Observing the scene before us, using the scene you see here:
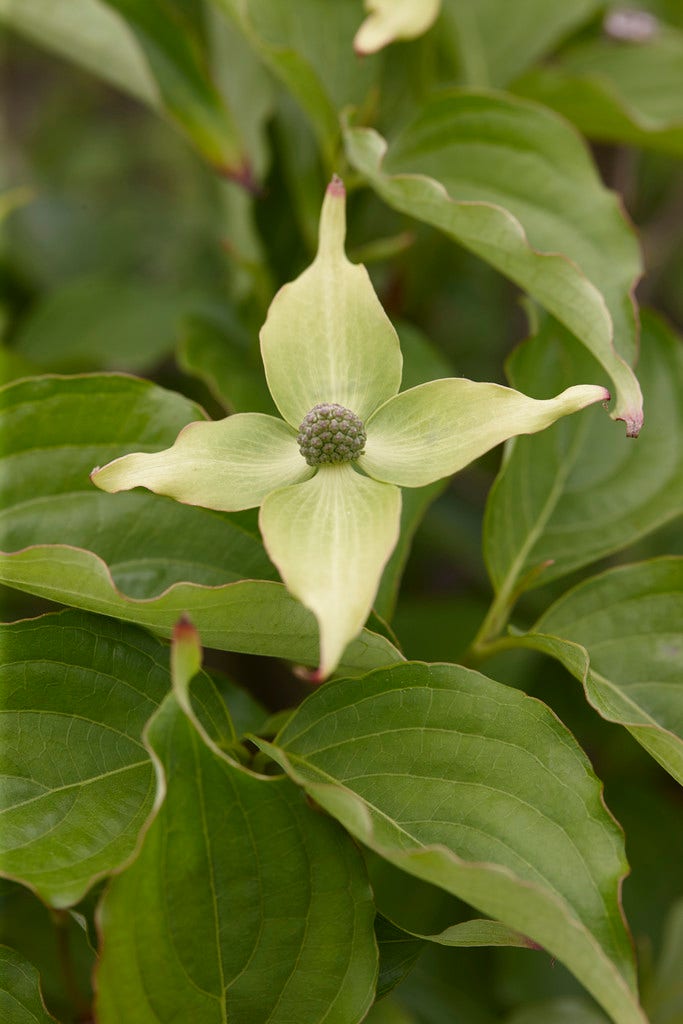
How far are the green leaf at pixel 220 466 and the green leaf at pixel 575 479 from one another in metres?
0.15

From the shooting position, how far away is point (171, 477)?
0.45m

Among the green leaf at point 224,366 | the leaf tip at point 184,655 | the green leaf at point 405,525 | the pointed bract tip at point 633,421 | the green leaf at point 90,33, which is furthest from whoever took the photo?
the green leaf at point 90,33

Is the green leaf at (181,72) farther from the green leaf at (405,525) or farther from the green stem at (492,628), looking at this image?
the green stem at (492,628)

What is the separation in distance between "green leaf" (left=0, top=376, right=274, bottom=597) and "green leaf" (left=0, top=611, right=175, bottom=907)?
0.05m

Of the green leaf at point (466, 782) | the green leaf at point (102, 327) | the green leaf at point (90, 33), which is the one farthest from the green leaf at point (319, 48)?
the green leaf at point (466, 782)

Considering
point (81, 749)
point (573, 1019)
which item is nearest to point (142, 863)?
point (81, 749)

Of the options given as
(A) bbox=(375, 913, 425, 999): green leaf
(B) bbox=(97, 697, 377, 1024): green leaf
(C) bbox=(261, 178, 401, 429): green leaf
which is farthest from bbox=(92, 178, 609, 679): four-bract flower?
(A) bbox=(375, 913, 425, 999): green leaf

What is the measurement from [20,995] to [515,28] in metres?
0.87

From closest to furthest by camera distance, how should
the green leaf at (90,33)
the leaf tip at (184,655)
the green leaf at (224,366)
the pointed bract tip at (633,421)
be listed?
the leaf tip at (184,655)
the pointed bract tip at (633,421)
the green leaf at (224,366)
the green leaf at (90,33)

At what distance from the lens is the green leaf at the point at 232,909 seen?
1.30 feet

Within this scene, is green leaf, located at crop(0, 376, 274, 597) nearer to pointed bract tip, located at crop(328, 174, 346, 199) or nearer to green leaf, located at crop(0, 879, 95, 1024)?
pointed bract tip, located at crop(328, 174, 346, 199)

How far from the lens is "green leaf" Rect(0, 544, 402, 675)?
1.44 feet

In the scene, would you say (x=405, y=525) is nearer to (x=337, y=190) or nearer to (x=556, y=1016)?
(x=337, y=190)

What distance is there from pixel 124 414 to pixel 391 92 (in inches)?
21.1
